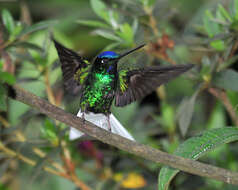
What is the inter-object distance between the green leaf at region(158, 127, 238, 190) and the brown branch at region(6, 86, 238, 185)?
0.36 feet

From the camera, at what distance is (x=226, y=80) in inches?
71.1

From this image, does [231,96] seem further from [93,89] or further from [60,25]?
[60,25]

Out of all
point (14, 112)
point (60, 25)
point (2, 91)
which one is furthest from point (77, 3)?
point (2, 91)

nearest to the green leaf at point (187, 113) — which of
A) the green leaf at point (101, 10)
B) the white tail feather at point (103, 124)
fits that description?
the white tail feather at point (103, 124)

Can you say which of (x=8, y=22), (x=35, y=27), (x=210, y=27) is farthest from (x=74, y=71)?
(x=210, y=27)

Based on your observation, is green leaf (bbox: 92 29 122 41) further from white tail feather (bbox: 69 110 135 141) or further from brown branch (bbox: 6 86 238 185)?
brown branch (bbox: 6 86 238 185)

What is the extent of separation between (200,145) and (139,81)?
64 centimetres

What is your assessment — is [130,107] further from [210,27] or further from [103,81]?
[210,27]

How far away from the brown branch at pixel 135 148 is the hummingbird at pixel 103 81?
47cm

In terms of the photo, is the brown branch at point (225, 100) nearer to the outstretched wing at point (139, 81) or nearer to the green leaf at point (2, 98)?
the outstretched wing at point (139, 81)

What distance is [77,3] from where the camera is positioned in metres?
4.22

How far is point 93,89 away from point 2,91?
64cm

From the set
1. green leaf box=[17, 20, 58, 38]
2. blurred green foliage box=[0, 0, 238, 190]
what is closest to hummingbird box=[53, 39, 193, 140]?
blurred green foliage box=[0, 0, 238, 190]

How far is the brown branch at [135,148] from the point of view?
3.99 ft
